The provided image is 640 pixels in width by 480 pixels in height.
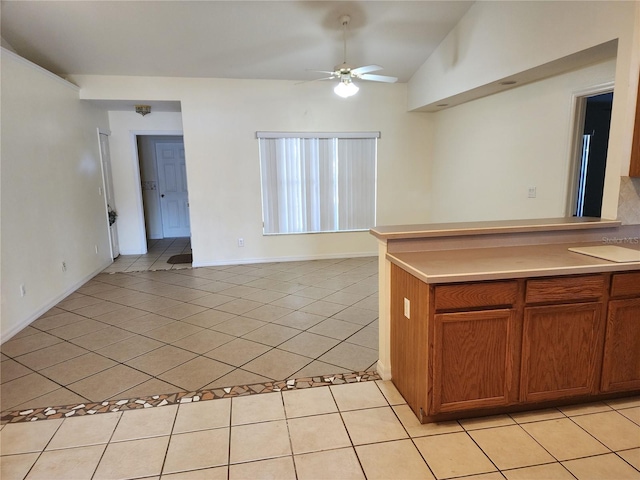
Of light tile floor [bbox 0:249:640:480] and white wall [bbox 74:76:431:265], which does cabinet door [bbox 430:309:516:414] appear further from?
white wall [bbox 74:76:431:265]

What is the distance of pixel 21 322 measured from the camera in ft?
11.8

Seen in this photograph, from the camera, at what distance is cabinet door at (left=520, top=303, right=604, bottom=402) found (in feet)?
6.80

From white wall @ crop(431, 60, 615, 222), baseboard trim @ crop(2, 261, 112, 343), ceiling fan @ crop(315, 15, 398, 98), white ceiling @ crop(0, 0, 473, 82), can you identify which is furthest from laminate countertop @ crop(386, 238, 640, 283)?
baseboard trim @ crop(2, 261, 112, 343)

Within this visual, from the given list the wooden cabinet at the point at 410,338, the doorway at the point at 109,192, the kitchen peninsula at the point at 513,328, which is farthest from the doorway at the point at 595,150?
the doorway at the point at 109,192

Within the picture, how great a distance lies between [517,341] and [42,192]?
4.61 metres

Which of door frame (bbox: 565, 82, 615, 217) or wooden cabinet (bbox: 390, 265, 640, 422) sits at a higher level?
door frame (bbox: 565, 82, 615, 217)

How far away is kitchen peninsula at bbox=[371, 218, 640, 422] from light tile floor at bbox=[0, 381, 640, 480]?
5.5 inches

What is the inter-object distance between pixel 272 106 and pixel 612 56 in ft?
13.2

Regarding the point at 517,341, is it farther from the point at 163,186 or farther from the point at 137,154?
the point at 163,186

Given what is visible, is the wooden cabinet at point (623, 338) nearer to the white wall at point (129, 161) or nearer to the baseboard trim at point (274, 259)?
the baseboard trim at point (274, 259)

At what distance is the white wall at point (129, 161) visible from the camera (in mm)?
6441

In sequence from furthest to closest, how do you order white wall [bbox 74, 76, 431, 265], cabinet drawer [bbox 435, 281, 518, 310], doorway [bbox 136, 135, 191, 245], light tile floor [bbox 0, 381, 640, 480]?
doorway [bbox 136, 135, 191, 245], white wall [bbox 74, 76, 431, 265], cabinet drawer [bbox 435, 281, 518, 310], light tile floor [bbox 0, 381, 640, 480]

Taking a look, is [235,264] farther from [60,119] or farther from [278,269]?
[60,119]

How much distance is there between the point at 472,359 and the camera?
2.04 meters
